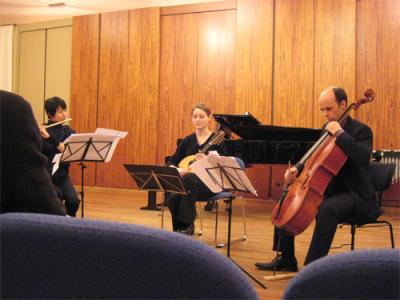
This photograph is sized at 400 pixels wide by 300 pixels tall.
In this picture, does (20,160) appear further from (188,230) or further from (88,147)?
(188,230)

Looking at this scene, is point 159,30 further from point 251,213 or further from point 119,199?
point 251,213

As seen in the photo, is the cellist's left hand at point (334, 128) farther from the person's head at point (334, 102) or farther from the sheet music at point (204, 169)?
the sheet music at point (204, 169)

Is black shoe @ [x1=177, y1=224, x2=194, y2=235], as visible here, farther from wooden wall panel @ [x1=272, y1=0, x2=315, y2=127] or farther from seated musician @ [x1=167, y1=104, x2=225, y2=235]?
wooden wall panel @ [x1=272, y1=0, x2=315, y2=127]

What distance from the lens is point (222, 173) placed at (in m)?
3.03

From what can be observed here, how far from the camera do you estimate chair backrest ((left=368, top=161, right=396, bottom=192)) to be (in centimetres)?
327

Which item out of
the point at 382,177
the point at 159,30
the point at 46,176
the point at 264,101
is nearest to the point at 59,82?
the point at 159,30

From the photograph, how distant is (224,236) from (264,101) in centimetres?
327

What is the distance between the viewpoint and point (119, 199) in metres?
7.41

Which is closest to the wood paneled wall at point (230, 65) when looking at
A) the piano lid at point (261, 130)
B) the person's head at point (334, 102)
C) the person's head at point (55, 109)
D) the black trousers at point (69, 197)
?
the piano lid at point (261, 130)

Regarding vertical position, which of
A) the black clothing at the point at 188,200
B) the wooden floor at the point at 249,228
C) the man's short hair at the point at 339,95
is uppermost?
the man's short hair at the point at 339,95

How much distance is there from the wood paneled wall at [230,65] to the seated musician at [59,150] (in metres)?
3.57

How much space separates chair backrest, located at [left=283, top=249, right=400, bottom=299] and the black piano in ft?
15.6

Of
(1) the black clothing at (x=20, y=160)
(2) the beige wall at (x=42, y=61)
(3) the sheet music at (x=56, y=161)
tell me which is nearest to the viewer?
(1) the black clothing at (x=20, y=160)

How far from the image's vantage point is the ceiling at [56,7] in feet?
27.4
